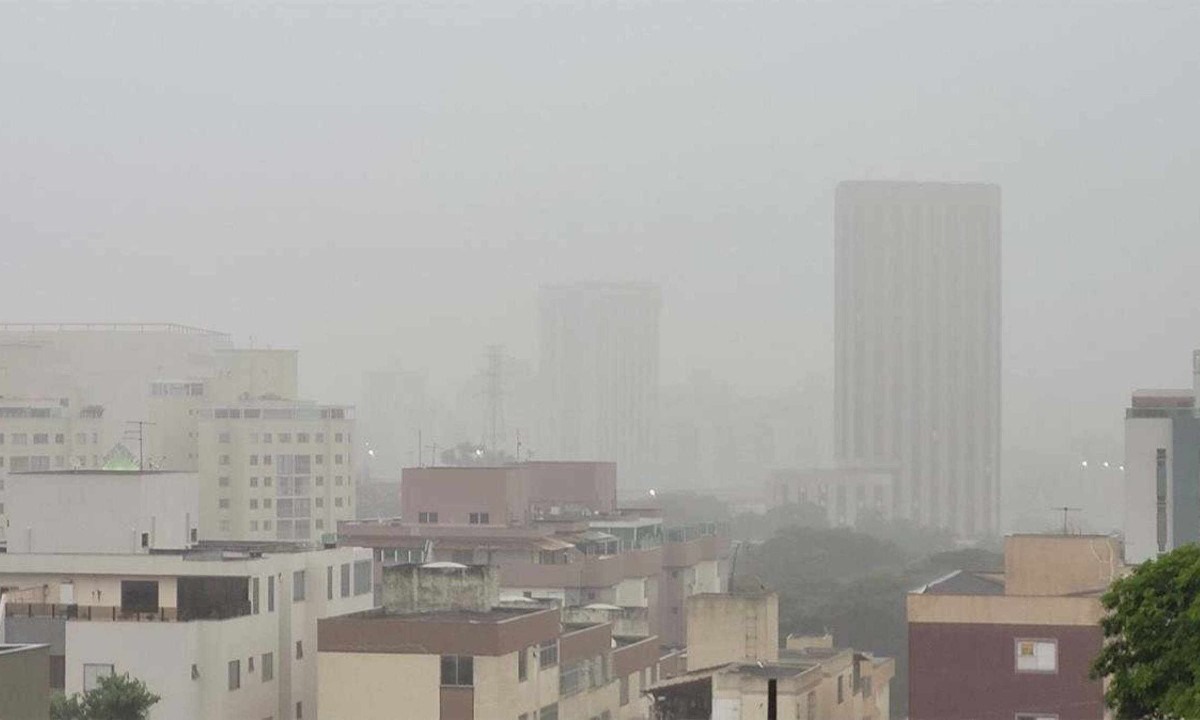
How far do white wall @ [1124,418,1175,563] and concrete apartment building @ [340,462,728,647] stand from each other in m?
10.0

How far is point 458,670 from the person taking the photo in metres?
26.5

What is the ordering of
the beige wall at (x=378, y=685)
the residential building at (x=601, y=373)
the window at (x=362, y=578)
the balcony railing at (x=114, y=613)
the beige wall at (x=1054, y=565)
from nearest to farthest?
the beige wall at (x=1054, y=565) < the beige wall at (x=378, y=685) < the balcony railing at (x=114, y=613) < the window at (x=362, y=578) < the residential building at (x=601, y=373)

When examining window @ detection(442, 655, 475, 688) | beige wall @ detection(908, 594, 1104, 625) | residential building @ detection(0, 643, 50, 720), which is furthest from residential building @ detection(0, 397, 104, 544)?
residential building @ detection(0, 643, 50, 720)

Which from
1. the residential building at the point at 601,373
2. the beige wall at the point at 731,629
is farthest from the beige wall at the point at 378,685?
the residential building at the point at 601,373

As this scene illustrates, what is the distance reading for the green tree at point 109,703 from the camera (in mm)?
25250

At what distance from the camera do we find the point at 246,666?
28.1 m

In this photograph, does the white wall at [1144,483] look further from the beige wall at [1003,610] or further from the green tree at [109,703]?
the green tree at [109,703]

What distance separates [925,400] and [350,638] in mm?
140237

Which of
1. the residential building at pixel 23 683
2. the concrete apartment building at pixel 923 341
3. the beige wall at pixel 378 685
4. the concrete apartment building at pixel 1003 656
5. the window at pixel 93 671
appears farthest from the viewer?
the concrete apartment building at pixel 923 341

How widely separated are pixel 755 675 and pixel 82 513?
9.40 m

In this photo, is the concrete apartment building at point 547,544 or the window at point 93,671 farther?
the concrete apartment building at point 547,544

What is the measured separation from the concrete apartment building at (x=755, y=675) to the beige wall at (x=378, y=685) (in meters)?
2.66

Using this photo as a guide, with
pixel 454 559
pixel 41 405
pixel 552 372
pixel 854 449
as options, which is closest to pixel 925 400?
pixel 854 449

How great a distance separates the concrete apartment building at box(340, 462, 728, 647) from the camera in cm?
4884
